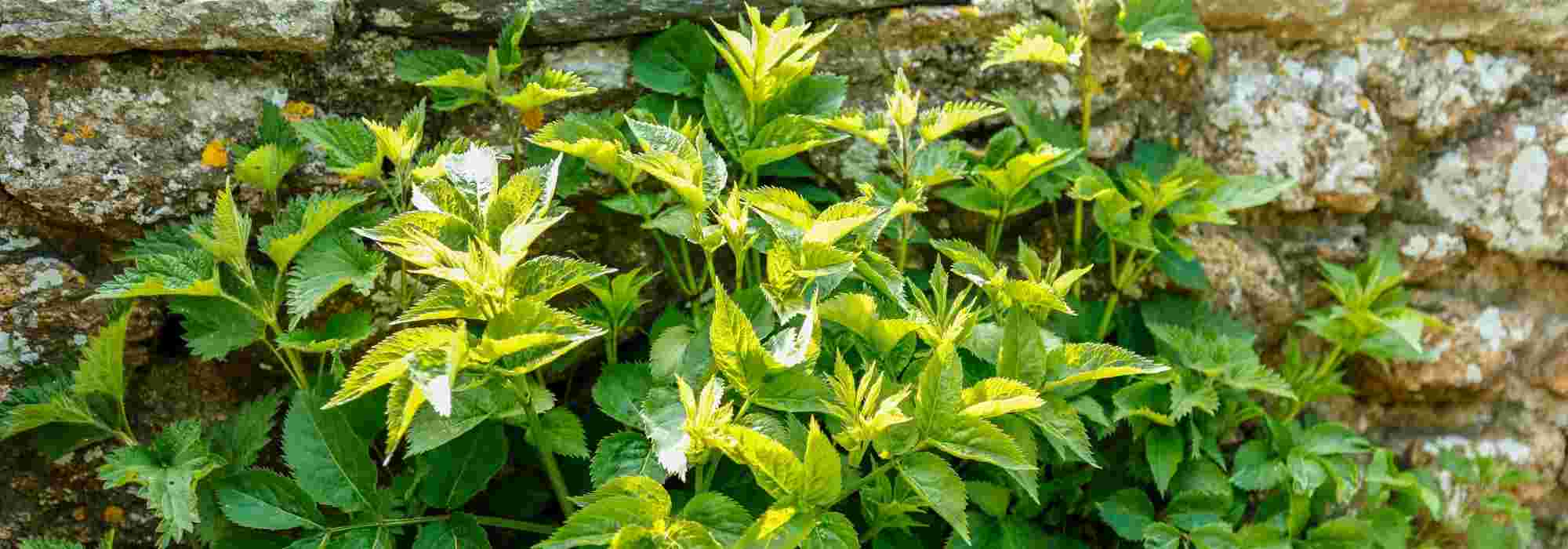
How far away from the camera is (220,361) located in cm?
202

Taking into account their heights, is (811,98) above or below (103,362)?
above

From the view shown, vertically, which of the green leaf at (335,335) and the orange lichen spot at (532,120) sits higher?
the orange lichen spot at (532,120)

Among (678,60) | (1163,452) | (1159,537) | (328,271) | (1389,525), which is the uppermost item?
(678,60)

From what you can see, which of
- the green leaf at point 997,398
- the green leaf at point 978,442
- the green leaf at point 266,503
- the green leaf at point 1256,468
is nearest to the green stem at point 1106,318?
the green leaf at point 1256,468

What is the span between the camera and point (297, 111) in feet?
6.59

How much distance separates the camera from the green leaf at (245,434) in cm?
182

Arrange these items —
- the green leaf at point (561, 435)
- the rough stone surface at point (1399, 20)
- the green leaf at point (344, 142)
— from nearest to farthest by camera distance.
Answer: the green leaf at point (561, 435) → the green leaf at point (344, 142) → the rough stone surface at point (1399, 20)

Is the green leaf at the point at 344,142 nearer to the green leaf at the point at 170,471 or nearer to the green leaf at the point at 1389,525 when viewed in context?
the green leaf at the point at 170,471

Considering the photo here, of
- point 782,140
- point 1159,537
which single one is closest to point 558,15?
point 782,140

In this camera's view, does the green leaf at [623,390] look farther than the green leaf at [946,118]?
No

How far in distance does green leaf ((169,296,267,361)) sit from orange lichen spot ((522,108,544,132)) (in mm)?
593

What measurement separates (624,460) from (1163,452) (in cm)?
110

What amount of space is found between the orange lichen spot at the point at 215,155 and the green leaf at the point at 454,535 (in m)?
0.74

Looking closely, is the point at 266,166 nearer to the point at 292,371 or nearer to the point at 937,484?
the point at 292,371
